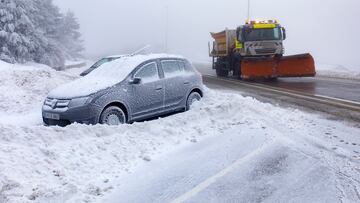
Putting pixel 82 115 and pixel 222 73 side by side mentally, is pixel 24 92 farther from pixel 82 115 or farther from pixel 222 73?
pixel 222 73

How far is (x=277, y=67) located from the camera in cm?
2061

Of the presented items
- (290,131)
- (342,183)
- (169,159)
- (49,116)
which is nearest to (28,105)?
(49,116)

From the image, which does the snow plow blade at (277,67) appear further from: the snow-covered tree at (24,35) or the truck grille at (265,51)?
the snow-covered tree at (24,35)

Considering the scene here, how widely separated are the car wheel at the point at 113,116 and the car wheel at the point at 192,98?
2.21m

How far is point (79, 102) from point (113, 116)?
2.52ft

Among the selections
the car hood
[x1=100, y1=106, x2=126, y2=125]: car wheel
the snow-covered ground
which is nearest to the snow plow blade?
the snow-covered ground

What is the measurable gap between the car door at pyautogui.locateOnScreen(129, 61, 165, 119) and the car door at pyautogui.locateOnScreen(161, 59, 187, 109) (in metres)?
0.21

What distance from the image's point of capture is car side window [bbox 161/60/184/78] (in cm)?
997

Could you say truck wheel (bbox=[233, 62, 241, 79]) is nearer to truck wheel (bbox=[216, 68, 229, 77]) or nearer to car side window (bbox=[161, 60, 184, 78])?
truck wheel (bbox=[216, 68, 229, 77])

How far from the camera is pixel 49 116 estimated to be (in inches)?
342

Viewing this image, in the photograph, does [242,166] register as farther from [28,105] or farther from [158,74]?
[28,105]

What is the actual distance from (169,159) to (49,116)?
135 inches

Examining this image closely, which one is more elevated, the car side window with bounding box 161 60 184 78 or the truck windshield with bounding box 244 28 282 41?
the truck windshield with bounding box 244 28 282 41

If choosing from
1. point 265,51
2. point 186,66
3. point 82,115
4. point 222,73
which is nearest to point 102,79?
point 82,115
